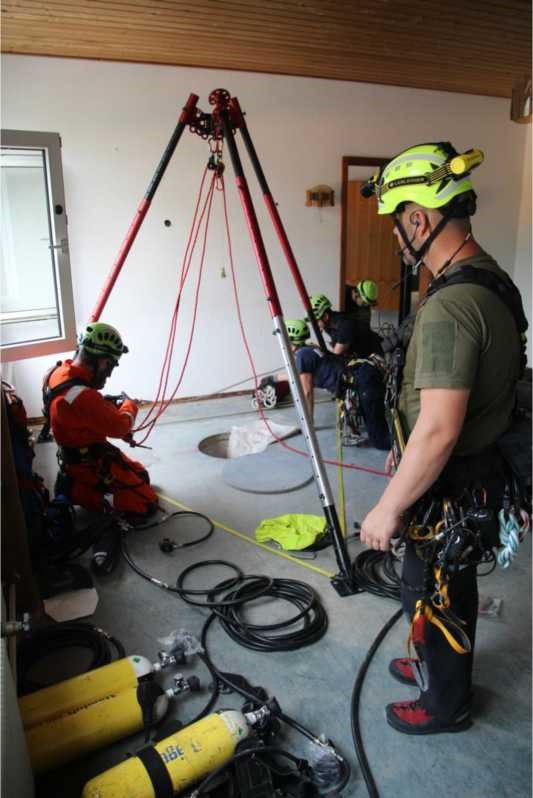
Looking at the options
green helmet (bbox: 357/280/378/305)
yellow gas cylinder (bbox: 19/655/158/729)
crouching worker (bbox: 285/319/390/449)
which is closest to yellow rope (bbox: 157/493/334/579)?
yellow gas cylinder (bbox: 19/655/158/729)

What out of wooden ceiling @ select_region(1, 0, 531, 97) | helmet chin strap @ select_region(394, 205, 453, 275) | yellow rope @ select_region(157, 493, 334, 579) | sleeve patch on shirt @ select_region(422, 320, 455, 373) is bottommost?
yellow rope @ select_region(157, 493, 334, 579)

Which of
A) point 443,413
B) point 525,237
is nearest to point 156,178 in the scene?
point 443,413

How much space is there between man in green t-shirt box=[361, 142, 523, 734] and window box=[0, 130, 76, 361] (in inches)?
93.8

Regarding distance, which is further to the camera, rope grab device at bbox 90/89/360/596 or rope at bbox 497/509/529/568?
rope grab device at bbox 90/89/360/596

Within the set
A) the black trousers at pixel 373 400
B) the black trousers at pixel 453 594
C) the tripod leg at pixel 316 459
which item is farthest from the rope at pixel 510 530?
the black trousers at pixel 373 400

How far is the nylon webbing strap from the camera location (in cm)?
149

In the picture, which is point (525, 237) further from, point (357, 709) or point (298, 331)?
point (357, 709)

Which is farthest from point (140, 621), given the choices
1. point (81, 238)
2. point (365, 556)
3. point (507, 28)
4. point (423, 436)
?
point (507, 28)

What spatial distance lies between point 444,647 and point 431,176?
1.36 m

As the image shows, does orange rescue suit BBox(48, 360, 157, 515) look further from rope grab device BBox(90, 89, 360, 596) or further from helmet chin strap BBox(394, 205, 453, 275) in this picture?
helmet chin strap BBox(394, 205, 453, 275)

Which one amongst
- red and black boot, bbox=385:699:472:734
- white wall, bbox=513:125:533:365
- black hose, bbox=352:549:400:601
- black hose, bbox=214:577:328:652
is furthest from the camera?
white wall, bbox=513:125:533:365

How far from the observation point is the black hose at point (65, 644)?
209 centimetres

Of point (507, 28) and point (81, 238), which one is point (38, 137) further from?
point (507, 28)

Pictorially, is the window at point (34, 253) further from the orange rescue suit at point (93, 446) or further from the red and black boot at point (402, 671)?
the red and black boot at point (402, 671)
